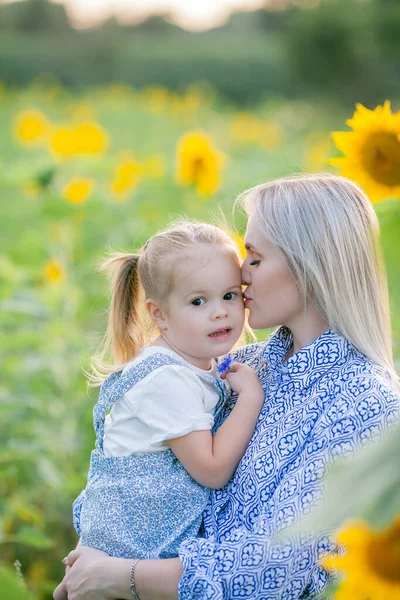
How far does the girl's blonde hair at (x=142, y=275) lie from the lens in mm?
1624

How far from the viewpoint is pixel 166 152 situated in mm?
7953

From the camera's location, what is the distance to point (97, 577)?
153 centimetres

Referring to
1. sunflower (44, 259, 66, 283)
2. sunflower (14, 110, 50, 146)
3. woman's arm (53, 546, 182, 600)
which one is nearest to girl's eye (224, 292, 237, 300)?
woman's arm (53, 546, 182, 600)

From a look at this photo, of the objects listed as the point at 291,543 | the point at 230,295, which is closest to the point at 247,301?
the point at 230,295

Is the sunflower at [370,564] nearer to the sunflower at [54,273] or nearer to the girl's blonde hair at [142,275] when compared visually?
the girl's blonde hair at [142,275]

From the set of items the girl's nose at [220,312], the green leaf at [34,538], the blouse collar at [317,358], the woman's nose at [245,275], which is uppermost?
the woman's nose at [245,275]

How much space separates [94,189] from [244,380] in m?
2.29

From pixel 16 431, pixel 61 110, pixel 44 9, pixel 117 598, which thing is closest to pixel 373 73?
pixel 61 110

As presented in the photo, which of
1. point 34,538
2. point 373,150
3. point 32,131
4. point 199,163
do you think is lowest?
point 34,538

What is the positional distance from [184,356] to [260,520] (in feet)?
1.19

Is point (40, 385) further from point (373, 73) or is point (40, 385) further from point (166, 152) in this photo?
point (373, 73)

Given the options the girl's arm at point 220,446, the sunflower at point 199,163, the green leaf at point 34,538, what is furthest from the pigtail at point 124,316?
the sunflower at point 199,163

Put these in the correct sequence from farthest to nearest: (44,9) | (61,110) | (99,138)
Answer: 1. (44,9)
2. (61,110)
3. (99,138)

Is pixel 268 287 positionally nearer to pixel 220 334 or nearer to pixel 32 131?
pixel 220 334
